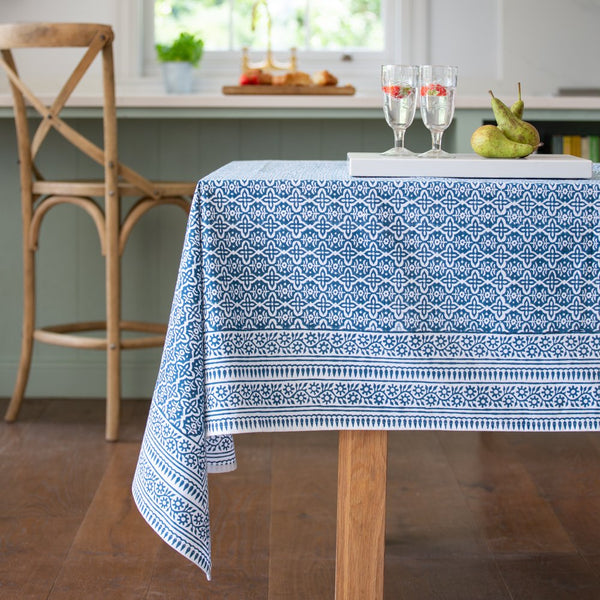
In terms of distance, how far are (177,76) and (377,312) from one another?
86.3 inches

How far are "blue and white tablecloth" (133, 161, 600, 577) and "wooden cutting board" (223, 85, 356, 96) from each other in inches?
63.1

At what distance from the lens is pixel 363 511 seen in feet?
4.85

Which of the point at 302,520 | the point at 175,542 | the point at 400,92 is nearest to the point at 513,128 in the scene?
the point at 400,92

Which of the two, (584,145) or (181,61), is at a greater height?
(181,61)

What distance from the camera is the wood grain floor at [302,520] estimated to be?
179 cm

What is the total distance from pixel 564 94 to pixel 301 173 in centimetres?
219

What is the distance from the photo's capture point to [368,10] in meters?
3.71

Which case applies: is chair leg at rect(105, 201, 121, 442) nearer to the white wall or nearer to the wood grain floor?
the wood grain floor

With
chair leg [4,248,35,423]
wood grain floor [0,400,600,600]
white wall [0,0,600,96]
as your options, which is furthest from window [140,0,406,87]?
wood grain floor [0,400,600,600]

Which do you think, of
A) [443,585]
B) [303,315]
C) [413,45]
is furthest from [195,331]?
[413,45]

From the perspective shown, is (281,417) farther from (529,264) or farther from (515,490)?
(515,490)

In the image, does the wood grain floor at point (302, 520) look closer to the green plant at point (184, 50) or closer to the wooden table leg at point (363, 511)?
the wooden table leg at point (363, 511)

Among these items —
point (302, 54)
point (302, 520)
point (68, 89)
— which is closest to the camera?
point (302, 520)

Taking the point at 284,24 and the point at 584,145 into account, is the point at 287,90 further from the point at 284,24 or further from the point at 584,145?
the point at 584,145
